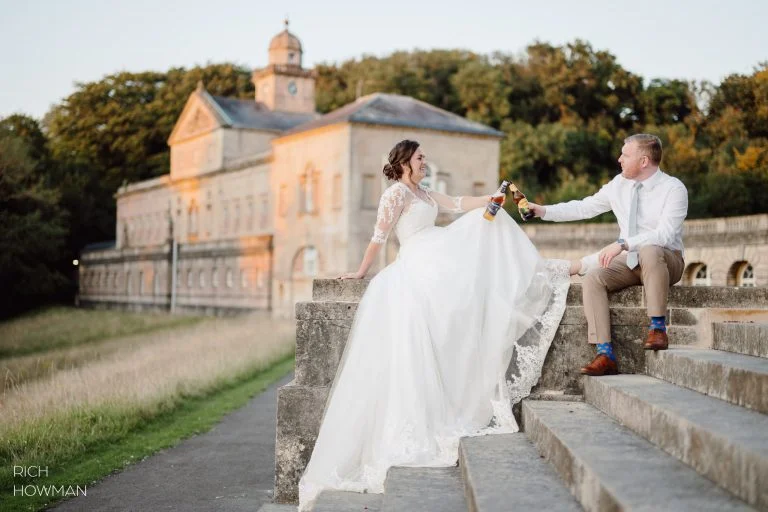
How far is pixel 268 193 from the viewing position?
52.4 meters

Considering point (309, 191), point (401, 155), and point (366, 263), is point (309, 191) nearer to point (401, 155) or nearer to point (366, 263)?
point (401, 155)

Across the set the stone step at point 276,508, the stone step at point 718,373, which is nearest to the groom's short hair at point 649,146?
the stone step at point 718,373

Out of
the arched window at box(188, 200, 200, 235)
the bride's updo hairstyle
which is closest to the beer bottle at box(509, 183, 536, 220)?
the bride's updo hairstyle

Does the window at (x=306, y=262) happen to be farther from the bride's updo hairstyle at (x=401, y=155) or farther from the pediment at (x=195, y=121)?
the bride's updo hairstyle at (x=401, y=155)

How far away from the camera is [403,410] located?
550cm

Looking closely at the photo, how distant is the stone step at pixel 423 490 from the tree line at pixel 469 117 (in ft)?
117

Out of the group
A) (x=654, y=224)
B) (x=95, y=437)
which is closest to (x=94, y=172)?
(x=95, y=437)

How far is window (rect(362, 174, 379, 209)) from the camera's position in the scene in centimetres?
4531

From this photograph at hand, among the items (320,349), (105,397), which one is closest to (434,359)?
(320,349)

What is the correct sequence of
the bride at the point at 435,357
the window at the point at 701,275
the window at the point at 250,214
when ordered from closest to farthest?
the bride at the point at 435,357 < the window at the point at 701,275 < the window at the point at 250,214

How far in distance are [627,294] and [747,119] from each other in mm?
41142

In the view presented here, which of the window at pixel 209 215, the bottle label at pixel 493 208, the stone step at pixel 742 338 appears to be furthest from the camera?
the window at pixel 209 215

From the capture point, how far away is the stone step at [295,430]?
623cm

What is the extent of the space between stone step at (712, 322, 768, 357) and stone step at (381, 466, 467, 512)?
165cm
